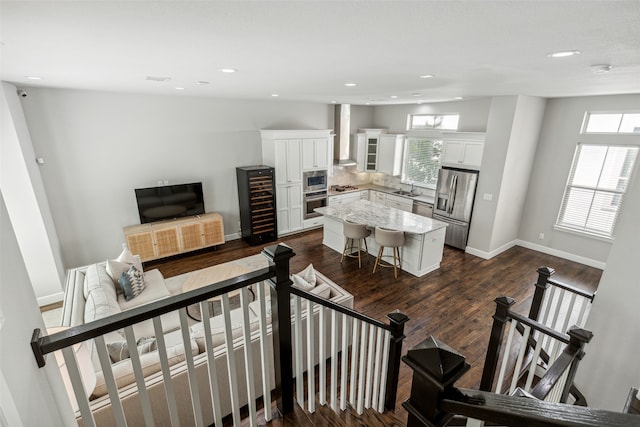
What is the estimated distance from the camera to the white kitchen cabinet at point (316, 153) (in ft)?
22.1

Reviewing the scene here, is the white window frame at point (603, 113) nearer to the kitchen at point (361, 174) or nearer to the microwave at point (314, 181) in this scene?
the kitchen at point (361, 174)

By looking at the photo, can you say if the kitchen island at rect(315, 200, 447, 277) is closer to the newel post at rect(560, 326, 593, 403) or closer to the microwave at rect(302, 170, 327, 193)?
the microwave at rect(302, 170, 327, 193)

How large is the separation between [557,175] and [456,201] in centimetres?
193

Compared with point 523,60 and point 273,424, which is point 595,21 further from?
point 273,424

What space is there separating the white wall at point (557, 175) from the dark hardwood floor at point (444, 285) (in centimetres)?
29

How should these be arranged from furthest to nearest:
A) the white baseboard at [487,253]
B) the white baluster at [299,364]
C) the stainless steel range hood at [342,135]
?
the stainless steel range hood at [342,135] → the white baseboard at [487,253] → the white baluster at [299,364]

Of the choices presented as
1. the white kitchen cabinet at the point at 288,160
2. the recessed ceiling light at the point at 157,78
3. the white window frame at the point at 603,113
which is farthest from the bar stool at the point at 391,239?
the white window frame at the point at 603,113

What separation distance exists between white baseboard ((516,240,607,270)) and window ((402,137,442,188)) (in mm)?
2328

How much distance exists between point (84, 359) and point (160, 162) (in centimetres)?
417

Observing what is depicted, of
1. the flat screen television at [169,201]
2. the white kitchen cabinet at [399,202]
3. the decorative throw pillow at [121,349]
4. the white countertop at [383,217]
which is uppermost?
the flat screen television at [169,201]

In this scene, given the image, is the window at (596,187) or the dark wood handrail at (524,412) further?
the window at (596,187)

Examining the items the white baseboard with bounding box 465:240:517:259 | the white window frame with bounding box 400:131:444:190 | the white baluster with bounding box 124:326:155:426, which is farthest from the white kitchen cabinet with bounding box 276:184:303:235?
A: the white baluster with bounding box 124:326:155:426

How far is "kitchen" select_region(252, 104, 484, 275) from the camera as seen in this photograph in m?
5.99

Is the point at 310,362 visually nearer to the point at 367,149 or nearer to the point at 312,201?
the point at 312,201
